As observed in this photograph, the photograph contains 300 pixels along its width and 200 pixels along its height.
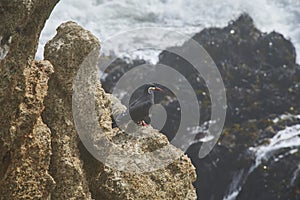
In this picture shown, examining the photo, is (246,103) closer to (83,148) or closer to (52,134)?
(83,148)

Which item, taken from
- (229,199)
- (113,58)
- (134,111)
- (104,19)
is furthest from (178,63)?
(134,111)

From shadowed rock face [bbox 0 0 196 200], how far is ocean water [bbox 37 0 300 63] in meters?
17.0

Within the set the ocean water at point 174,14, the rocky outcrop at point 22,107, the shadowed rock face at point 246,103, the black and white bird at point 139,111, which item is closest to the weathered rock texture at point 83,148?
the rocky outcrop at point 22,107

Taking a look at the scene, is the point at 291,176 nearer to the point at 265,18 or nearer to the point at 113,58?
the point at 113,58

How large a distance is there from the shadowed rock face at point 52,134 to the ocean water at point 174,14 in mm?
17038

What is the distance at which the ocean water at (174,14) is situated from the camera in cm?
2516

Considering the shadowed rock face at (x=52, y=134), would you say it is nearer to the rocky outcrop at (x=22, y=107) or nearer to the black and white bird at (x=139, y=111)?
the rocky outcrop at (x=22, y=107)

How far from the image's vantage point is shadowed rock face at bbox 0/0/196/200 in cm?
534

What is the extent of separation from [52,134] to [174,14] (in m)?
22.5

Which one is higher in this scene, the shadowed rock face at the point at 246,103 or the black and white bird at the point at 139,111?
the shadowed rock face at the point at 246,103

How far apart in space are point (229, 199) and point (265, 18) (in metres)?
16.2

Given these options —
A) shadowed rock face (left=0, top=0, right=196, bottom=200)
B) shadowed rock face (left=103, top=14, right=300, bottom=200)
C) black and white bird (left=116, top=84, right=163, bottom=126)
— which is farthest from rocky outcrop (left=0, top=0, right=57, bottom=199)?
shadowed rock face (left=103, top=14, right=300, bottom=200)

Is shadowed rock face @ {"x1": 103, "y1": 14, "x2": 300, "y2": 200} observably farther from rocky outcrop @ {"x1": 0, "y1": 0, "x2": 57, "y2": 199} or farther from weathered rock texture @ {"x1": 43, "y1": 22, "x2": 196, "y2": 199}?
rocky outcrop @ {"x1": 0, "y1": 0, "x2": 57, "y2": 199}

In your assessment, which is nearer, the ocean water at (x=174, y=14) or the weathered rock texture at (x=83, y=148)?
the weathered rock texture at (x=83, y=148)
